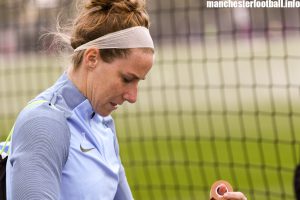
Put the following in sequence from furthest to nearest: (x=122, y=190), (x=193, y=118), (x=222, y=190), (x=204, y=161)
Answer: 1. (x=193, y=118)
2. (x=204, y=161)
3. (x=122, y=190)
4. (x=222, y=190)

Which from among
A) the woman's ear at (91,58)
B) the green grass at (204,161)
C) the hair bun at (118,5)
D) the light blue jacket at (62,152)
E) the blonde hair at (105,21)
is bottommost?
the green grass at (204,161)

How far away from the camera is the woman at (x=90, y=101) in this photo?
2.31m

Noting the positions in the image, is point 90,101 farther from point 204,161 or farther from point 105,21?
point 204,161

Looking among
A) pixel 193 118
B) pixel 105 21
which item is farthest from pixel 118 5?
pixel 193 118

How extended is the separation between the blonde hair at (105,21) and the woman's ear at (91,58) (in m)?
0.02

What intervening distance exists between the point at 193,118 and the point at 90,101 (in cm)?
1106

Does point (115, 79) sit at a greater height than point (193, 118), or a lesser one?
greater

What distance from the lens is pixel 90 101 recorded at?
2.55 meters

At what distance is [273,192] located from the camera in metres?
7.79

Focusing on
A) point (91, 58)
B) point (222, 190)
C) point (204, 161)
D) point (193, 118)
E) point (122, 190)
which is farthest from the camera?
point (193, 118)

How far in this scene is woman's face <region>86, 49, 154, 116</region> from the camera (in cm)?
253

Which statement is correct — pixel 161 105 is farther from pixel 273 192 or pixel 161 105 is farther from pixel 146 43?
pixel 146 43

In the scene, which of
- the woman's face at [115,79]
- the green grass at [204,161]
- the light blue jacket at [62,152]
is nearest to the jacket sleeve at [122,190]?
the light blue jacket at [62,152]

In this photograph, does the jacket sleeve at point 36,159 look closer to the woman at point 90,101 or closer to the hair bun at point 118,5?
the woman at point 90,101
